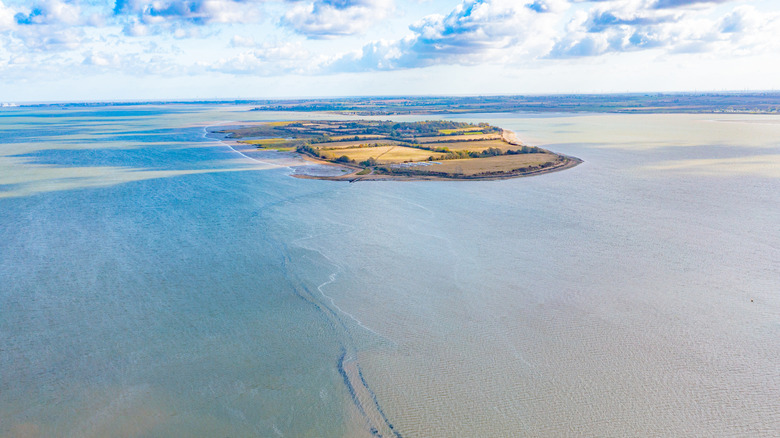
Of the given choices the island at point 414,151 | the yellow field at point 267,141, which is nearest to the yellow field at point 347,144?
the island at point 414,151

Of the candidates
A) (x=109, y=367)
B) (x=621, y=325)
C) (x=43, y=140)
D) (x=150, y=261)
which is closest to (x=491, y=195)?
(x=621, y=325)

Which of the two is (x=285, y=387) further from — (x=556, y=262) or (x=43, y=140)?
(x=43, y=140)

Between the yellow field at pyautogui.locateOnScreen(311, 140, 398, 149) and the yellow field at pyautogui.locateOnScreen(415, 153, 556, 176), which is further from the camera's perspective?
the yellow field at pyautogui.locateOnScreen(311, 140, 398, 149)

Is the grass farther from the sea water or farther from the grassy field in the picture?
the sea water

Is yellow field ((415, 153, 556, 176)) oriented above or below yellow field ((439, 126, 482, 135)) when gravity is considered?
below

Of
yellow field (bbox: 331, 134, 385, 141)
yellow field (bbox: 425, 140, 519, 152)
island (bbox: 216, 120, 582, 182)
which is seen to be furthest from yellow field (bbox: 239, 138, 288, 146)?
yellow field (bbox: 425, 140, 519, 152)

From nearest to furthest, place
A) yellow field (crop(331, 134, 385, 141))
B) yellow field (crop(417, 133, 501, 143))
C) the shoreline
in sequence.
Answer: the shoreline
yellow field (crop(417, 133, 501, 143))
yellow field (crop(331, 134, 385, 141))

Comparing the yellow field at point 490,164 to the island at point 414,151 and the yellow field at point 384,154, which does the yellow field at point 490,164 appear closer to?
the island at point 414,151
